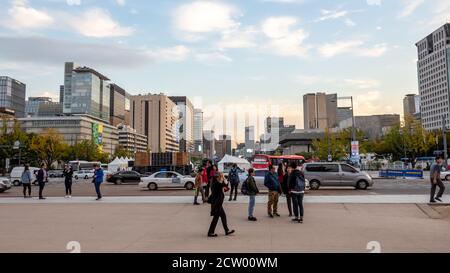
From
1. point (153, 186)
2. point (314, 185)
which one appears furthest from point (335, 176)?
point (153, 186)

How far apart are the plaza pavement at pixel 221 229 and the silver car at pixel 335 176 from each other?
29.2ft

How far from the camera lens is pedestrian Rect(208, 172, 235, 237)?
9336mm

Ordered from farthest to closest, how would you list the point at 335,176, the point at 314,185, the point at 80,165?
the point at 80,165, the point at 314,185, the point at 335,176

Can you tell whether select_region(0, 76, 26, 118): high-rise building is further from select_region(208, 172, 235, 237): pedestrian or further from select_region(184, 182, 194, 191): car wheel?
select_region(208, 172, 235, 237): pedestrian

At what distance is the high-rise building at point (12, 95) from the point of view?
17788 centimetres

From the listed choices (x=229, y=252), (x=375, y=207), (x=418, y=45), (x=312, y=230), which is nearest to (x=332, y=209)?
(x=375, y=207)

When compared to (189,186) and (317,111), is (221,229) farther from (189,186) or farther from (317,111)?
(317,111)

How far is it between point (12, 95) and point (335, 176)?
19130 cm

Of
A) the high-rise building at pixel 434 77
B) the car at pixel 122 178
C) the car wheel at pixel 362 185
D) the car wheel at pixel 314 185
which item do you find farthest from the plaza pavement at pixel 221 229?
the high-rise building at pixel 434 77

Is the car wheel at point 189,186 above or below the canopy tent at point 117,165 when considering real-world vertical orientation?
below

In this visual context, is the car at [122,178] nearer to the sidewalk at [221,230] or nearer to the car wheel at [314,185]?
the car wheel at [314,185]

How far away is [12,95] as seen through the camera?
182250 millimetres
